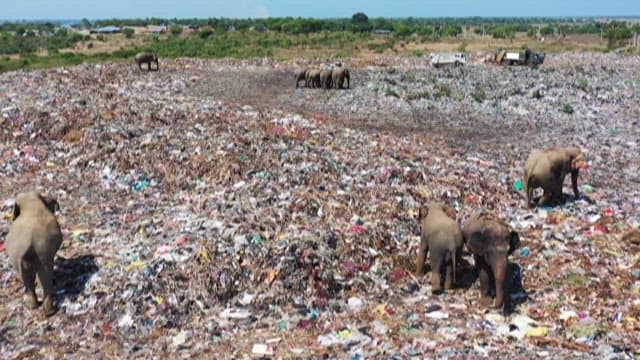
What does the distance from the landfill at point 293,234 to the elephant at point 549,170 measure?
265 mm

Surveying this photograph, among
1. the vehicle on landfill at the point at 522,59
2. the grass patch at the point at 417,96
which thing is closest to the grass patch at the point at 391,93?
the grass patch at the point at 417,96

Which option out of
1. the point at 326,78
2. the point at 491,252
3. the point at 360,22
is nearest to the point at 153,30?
the point at 360,22

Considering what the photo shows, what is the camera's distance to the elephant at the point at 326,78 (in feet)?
69.5

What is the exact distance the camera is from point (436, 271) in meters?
6.73

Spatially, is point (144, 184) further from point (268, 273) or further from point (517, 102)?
point (517, 102)

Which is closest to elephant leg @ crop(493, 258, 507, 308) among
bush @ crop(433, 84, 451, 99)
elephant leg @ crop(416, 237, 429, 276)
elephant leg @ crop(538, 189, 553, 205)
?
elephant leg @ crop(416, 237, 429, 276)

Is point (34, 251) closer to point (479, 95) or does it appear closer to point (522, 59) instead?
point (479, 95)

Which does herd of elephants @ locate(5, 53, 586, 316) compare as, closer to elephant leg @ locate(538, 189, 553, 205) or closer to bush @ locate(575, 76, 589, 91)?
elephant leg @ locate(538, 189, 553, 205)

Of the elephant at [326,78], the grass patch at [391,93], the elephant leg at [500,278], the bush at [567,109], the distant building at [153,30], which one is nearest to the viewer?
the elephant leg at [500,278]

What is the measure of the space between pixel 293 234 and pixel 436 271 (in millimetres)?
1795

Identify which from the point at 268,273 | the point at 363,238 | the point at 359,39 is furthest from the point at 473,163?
the point at 359,39

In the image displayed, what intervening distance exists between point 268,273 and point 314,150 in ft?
12.8

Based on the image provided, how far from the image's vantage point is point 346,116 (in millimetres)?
16766

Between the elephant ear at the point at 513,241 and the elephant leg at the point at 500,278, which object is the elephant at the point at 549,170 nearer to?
the elephant ear at the point at 513,241
